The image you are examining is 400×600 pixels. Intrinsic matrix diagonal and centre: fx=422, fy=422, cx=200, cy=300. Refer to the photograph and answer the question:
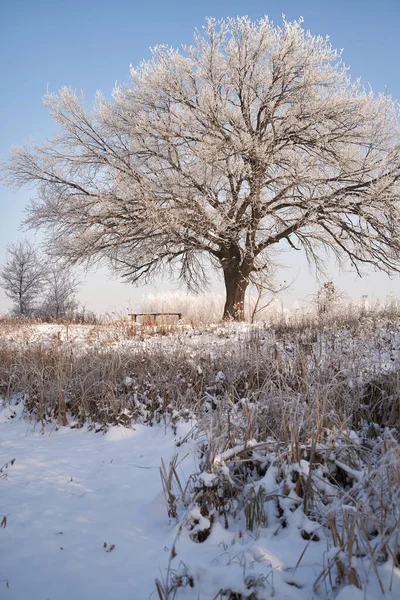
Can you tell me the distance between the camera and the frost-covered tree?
518 inches

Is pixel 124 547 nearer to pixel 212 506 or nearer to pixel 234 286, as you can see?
pixel 212 506

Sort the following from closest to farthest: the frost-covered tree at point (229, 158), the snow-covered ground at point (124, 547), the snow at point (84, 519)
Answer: the snow-covered ground at point (124, 547)
the snow at point (84, 519)
the frost-covered tree at point (229, 158)

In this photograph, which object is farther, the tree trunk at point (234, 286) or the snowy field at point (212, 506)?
the tree trunk at point (234, 286)

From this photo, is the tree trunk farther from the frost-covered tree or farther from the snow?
the snow

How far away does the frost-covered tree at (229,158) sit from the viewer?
1316 cm

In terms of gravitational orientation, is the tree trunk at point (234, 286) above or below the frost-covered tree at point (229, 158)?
below

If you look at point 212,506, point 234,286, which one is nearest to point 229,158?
point 234,286

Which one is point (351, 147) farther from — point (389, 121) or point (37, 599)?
point (37, 599)

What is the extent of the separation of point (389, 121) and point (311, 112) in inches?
108

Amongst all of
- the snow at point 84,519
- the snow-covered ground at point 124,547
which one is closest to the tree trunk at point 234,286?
the snow at point 84,519

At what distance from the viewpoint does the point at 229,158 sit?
43.0 feet

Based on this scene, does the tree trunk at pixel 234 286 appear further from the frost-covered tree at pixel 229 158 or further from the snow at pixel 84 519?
the snow at pixel 84 519

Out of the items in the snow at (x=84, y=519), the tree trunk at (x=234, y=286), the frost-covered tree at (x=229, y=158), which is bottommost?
the snow at (x=84, y=519)

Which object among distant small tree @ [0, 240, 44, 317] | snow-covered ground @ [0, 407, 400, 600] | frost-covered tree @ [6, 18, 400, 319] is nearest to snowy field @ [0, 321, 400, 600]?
snow-covered ground @ [0, 407, 400, 600]
